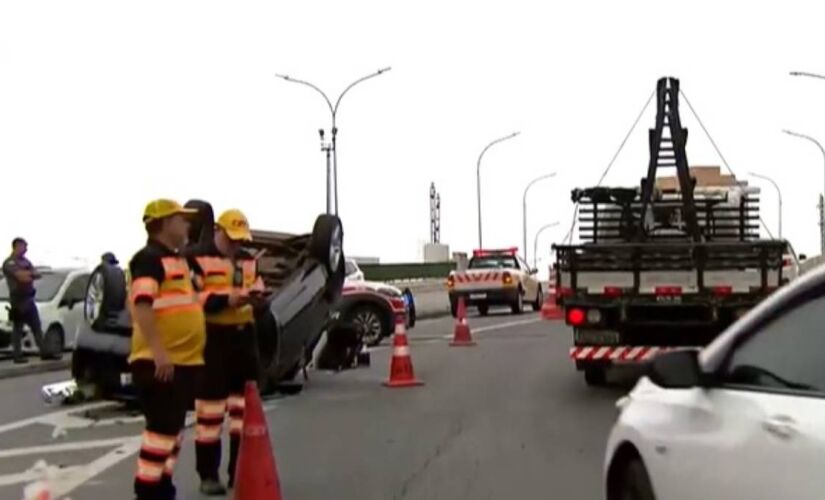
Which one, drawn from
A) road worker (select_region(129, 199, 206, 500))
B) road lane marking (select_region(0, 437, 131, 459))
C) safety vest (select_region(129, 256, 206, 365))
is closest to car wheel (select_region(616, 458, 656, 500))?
road worker (select_region(129, 199, 206, 500))

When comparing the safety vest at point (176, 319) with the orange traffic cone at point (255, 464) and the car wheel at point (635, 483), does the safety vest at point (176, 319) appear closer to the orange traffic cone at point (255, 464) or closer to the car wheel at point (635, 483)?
the orange traffic cone at point (255, 464)

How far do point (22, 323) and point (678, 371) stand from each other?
16478 millimetres

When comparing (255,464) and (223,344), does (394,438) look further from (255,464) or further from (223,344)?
(255,464)

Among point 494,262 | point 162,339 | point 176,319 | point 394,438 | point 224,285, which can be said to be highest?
point 494,262

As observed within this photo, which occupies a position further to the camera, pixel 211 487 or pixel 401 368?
pixel 401 368

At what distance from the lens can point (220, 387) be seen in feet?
29.8

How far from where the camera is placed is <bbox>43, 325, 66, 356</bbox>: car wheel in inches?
851

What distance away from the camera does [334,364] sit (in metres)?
18.4

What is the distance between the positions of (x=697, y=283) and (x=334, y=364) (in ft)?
17.8

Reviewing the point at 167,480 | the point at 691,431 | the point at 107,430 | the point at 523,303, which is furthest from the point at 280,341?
the point at 523,303

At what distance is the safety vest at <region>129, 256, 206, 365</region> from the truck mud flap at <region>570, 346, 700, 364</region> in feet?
25.0

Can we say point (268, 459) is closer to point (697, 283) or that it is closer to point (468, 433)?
point (468, 433)

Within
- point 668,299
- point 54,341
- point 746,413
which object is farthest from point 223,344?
point 54,341

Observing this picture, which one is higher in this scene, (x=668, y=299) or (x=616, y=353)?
(x=668, y=299)
